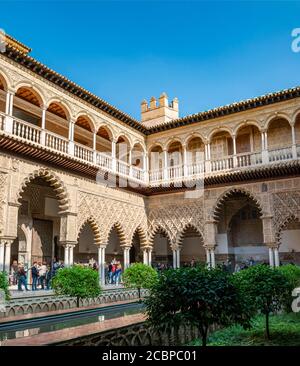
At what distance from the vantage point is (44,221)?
16.6m

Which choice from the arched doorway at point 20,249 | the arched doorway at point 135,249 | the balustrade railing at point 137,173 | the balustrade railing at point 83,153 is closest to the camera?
the balustrade railing at point 83,153

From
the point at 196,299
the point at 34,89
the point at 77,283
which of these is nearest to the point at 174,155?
the point at 34,89

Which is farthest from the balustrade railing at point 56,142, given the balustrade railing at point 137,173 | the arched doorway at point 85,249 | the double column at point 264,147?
the double column at point 264,147

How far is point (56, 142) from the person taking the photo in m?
14.3

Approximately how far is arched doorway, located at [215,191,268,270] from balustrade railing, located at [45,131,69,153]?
8333 millimetres

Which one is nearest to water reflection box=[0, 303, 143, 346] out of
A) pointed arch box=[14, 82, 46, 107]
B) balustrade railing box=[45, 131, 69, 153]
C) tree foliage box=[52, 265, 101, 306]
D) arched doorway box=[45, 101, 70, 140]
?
tree foliage box=[52, 265, 101, 306]

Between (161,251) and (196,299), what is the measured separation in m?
17.1

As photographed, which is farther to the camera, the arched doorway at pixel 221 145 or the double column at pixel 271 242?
the arched doorway at pixel 221 145

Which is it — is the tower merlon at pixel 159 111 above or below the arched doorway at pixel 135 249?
above

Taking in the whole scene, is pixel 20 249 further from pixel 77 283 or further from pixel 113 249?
pixel 77 283

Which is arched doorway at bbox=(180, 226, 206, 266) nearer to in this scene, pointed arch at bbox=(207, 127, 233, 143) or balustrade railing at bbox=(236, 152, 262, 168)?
balustrade railing at bbox=(236, 152, 262, 168)

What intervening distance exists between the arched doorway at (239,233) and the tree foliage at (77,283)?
10078mm

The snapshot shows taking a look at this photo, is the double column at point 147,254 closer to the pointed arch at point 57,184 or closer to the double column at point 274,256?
the double column at point 274,256

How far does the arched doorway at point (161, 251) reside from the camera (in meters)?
21.6
